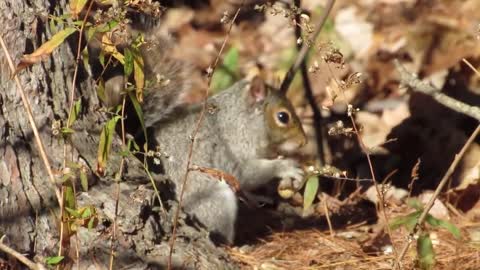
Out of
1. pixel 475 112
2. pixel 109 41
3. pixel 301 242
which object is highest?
pixel 109 41

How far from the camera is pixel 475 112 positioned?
7.61ft

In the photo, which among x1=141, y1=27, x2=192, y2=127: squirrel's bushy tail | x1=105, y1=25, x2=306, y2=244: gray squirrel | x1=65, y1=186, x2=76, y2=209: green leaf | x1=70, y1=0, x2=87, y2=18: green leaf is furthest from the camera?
x1=105, y1=25, x2=306, y2=244: gray squirrel

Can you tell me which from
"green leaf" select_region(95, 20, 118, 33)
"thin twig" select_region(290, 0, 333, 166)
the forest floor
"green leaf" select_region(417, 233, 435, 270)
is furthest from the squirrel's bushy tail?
"green leaf" select_region(417, 233, 435, 270)

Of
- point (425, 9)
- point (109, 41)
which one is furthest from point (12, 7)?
point (425, 9)

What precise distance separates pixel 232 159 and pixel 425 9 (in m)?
1.41

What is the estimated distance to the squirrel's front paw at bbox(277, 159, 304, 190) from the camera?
3.54 m

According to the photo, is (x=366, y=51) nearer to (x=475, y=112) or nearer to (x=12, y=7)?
(x=475, y=112)

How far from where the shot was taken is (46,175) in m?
2.31

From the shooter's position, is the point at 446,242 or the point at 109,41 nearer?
the point at 109,41

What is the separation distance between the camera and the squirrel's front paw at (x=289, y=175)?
3.54 m

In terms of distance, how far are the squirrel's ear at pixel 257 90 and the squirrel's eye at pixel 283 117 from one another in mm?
95

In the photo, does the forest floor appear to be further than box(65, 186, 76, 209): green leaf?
Yes

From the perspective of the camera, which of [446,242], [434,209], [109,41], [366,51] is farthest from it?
[366,51]

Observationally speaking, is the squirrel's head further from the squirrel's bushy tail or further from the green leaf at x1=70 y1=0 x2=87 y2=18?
the green leaf at x1=70 y1=0 x2=87 y2=18
